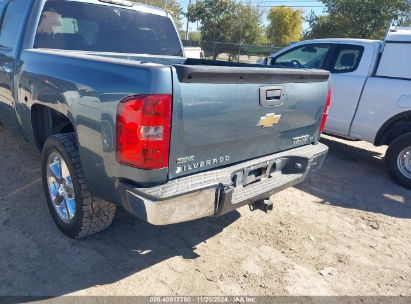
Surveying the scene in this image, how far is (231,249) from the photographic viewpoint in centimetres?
312

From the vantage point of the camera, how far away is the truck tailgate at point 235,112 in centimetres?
229

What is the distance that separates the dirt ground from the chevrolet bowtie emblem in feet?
3.57

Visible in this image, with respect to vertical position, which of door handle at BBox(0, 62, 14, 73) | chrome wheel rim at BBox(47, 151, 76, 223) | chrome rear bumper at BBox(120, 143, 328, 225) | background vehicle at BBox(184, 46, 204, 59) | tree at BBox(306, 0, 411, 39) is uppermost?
tree at BBox(306, 0, 411, 39)

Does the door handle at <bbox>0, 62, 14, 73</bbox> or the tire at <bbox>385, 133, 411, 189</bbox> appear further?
the tire at <bbox>385, 133, 411, 189</bbox>

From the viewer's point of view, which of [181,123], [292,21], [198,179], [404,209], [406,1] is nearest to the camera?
[181,123]

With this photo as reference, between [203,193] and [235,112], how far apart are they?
2.04 feet

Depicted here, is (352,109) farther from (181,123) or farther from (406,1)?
(406,1)

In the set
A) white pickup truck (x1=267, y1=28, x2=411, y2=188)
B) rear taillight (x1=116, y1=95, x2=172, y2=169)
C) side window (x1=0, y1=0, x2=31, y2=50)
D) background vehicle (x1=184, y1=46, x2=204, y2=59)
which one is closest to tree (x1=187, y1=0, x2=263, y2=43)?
background vehicle (x1=184, y1=46, x2=204, y2=59)

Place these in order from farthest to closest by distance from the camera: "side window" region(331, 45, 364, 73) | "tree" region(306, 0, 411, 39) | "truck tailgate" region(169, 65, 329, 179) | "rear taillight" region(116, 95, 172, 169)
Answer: "tree" region(306, 0, 411, 39) → "side window" region(331, 45, 364, 73) → "truck tailgate" region(169, 65, 329, 179) → "rear taillight" region(116, 95, 172, 169)

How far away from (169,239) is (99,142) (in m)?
1.21

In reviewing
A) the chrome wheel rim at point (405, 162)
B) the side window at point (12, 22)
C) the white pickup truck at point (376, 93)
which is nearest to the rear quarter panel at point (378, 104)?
the white pickup truck at point (376, 93)

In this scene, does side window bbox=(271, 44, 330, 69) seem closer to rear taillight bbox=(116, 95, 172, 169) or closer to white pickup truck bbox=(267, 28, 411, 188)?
white pickup truck bbox=(267, 28, 411, 188)

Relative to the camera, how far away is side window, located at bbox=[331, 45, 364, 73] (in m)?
5.54

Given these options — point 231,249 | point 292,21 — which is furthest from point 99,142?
point 292,21
